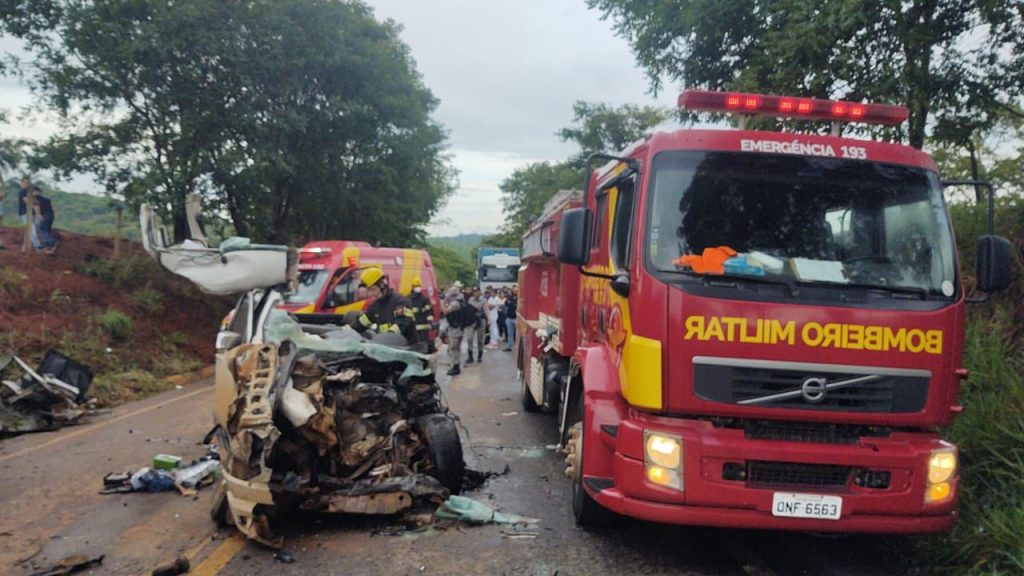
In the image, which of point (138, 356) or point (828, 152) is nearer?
point (828, 152)

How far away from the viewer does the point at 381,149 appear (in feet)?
67.6

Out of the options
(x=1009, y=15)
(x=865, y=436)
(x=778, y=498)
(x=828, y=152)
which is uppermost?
(x=1009, y=15)

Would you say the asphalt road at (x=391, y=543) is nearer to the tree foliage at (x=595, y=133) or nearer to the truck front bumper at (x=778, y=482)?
the truck front bumper at (x=778, y=482)

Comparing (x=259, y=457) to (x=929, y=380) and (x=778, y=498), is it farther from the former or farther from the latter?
(x=929, y=380)

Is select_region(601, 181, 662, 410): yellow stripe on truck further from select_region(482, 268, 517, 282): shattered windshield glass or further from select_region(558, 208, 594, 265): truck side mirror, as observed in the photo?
→ select_region(482, 268, 517, 282): shattered windshield glass

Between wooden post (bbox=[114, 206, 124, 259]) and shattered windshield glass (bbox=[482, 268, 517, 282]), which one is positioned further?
shattered windshield glass (bbox=[482, 268, 517, 282])

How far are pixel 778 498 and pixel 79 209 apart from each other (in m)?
33.9

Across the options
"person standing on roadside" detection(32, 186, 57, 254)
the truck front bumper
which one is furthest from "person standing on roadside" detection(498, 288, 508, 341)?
the truck front bumper

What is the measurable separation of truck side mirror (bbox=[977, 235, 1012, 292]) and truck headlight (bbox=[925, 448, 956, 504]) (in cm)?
103

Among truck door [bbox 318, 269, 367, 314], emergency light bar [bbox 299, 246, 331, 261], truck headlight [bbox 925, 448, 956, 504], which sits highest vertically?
emergency light bar [bbox 299, 246, 331, 261]

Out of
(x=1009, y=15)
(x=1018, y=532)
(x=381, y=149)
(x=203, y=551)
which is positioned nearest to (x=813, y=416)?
(x=1018, y=532)

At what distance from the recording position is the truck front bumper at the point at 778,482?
A: 396cm

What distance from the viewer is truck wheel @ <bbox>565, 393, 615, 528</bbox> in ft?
16.0

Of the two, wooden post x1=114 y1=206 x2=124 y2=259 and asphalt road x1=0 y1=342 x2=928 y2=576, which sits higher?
wooden post x1=114 y1=206 x2=124 y2=259
